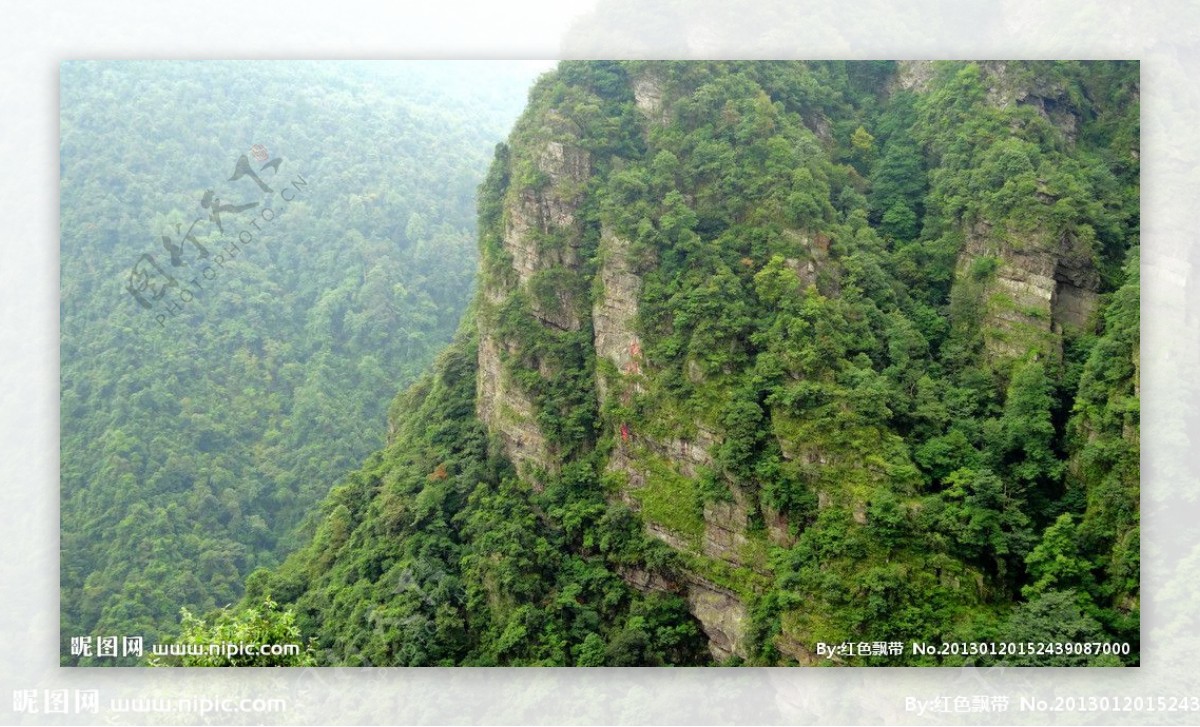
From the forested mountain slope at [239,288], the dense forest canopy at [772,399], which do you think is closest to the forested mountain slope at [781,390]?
the dense forest canopy at [772,399]

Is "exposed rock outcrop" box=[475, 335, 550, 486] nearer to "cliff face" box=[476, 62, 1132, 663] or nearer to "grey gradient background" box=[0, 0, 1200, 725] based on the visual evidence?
"cliff face" box=[476, 62, 1132, 663]

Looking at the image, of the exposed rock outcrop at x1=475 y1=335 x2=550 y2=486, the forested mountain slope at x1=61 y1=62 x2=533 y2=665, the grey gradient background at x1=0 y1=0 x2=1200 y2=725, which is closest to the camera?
→ the grey gradient background at x1=0 y1=0 x2=1200 y2=725

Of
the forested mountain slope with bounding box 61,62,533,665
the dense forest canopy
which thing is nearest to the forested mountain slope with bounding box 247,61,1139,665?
the dense forest canopy

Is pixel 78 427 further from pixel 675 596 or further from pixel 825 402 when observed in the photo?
pixel 825 402

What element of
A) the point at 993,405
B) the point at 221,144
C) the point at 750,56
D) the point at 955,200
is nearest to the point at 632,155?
the point at 750,56

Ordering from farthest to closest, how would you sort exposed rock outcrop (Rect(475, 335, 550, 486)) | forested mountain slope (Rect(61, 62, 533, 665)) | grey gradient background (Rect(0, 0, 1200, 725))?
forested mountain slope (Rect(61, 62, 533, 665)) < exposed rock outcrop (Rect(475, 335, 550, 486)) < grey gradient background (Rect(0, 0, 1200, 725))
